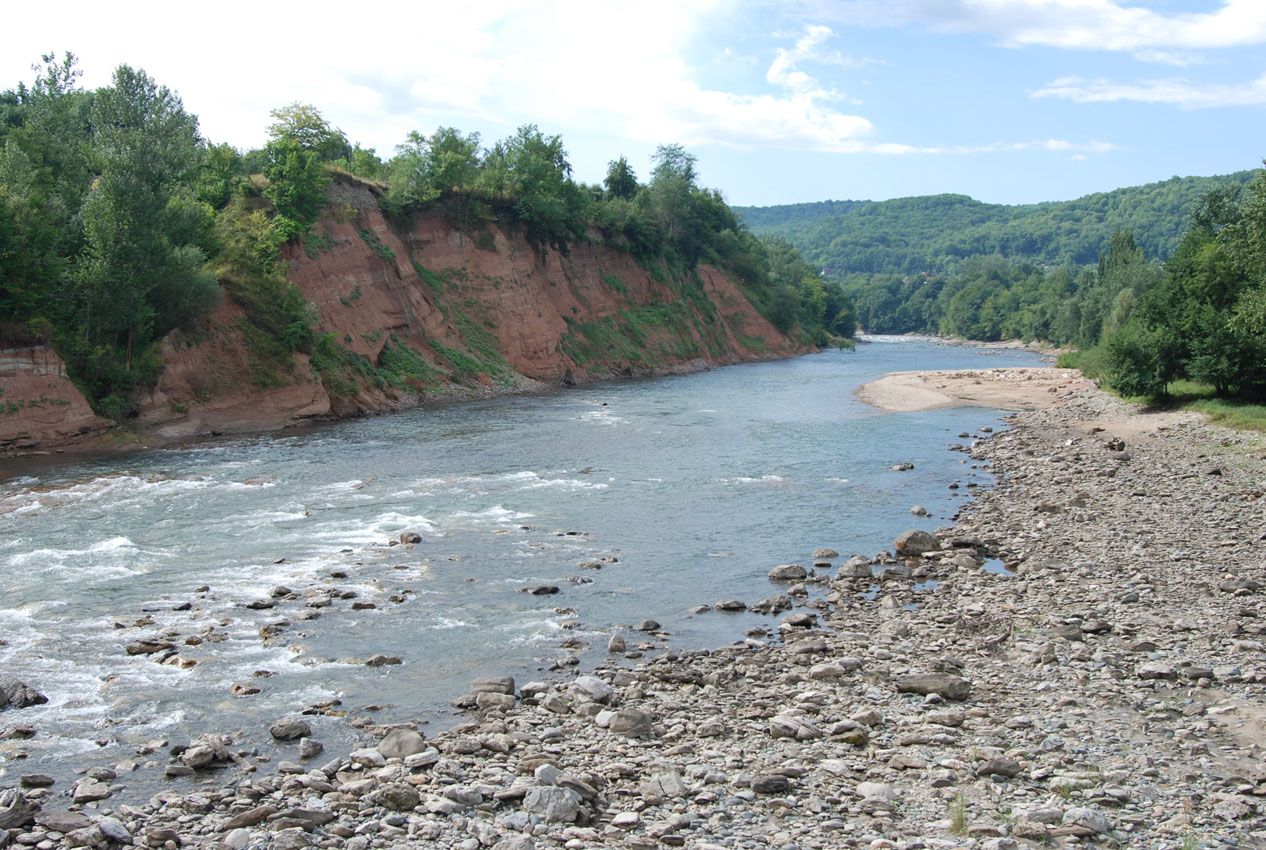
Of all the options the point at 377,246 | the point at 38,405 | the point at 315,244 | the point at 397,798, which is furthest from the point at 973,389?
the point at 397,798

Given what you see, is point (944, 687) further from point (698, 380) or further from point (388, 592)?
point (698, 380)

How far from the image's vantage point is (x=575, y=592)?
18.3m

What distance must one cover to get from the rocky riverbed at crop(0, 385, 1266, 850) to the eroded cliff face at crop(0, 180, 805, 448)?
26794 millimetres

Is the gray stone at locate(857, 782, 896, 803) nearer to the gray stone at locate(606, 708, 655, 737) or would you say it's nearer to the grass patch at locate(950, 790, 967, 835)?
the grass patch at locate(950, 790, 967, 835)

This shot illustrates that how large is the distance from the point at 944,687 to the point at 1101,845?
3.95 metres

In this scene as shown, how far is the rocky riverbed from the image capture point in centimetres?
921

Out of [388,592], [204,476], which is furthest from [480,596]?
[204,476]

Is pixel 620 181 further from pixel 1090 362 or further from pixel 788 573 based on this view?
pixel 788 573

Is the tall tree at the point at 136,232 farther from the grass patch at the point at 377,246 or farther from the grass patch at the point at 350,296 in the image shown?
the grass patch at the point at 377,246

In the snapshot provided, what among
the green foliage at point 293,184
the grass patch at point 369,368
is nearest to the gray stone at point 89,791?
the grass patch at point 369,368

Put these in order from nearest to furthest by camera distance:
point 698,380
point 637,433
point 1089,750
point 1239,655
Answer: point 1089,750
point 1239,655
point 637,433
point 698,380

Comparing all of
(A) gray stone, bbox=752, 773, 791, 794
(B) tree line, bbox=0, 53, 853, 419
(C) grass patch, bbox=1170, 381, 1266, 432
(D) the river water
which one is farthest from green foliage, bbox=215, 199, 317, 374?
(C) grass patch, bbox=1170, 381, 1266, 432

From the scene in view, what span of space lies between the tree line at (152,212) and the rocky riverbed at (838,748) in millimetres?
28180

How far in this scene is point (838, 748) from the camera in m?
11.2
